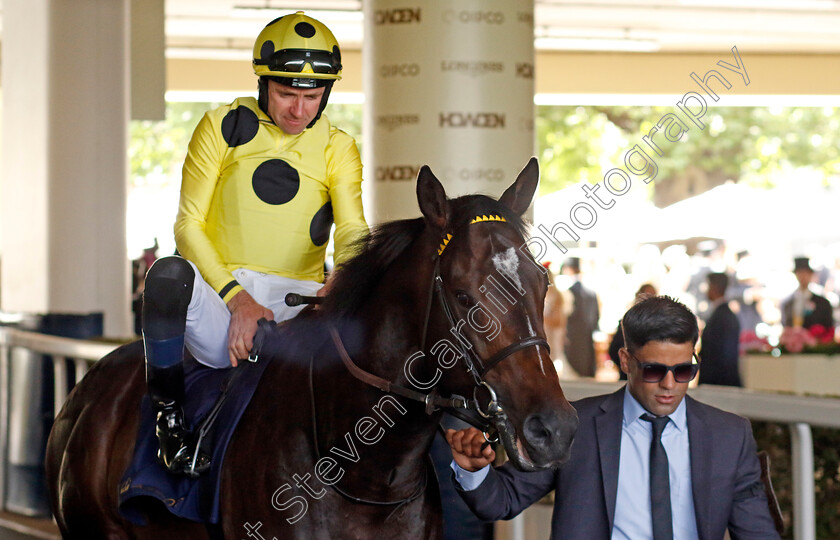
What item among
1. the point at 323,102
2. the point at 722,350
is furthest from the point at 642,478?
the point at 722,350

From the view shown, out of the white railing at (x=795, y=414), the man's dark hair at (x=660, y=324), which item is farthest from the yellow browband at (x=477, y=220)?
the white railing at (x=795, y=414)

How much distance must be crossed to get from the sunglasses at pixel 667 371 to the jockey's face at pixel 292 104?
1157 millimetres

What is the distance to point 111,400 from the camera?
309 cm

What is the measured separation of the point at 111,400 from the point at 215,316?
65 centimetres

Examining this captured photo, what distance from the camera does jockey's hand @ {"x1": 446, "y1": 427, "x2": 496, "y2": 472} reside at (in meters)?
2.28

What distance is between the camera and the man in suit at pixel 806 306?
9.79 meters

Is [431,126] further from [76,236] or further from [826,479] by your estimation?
[76,236]

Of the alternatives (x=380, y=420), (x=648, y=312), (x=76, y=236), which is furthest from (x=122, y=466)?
(x=76, y=236)

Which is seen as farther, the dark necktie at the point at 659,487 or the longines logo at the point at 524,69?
the longines logo at the point at 524,69

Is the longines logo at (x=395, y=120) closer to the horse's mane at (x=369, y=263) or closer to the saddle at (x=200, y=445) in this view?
the saddle at (x=200, y=445)

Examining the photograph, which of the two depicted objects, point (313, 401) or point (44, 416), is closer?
point (313, 401)

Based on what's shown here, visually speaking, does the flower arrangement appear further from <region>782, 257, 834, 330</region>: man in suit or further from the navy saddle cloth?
the navy saddle cloth

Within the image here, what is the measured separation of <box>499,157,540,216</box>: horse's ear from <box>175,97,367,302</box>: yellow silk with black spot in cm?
56

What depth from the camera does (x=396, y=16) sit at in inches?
245
